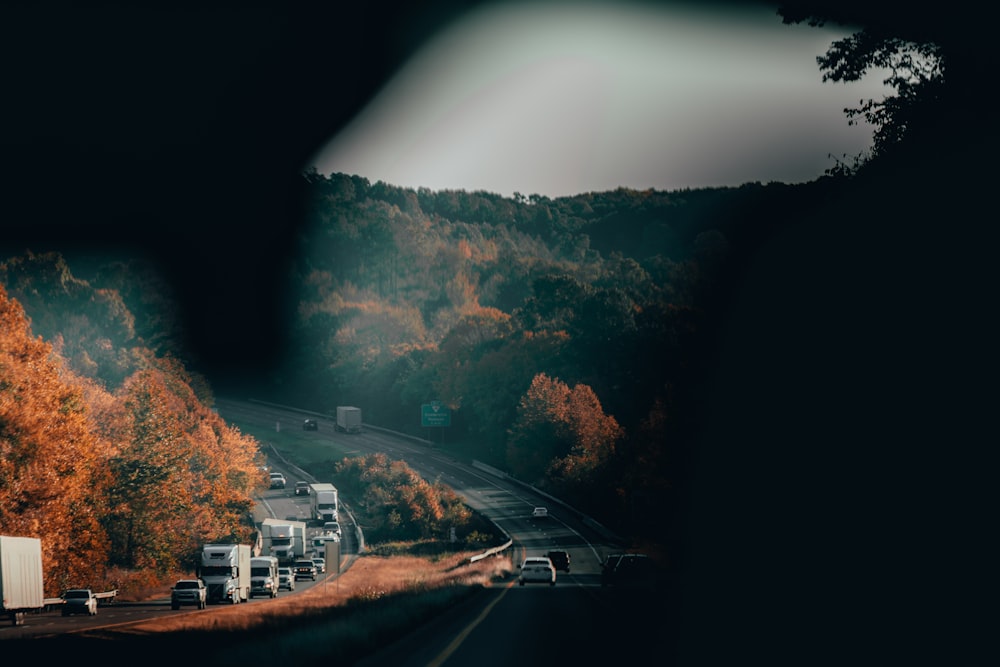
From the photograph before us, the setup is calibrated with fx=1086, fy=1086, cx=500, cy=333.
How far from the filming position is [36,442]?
5056 cm

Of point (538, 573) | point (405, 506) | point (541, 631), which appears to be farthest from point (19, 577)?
point (405, 506)

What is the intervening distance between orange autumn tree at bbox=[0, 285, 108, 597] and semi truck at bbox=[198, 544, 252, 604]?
7.21 metres

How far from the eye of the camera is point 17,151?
30469 millimetres

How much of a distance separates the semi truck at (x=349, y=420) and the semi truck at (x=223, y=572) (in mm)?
104326

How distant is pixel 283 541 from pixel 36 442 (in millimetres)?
39517

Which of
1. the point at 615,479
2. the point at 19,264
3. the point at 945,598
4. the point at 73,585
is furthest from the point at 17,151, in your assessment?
the point at 19,264

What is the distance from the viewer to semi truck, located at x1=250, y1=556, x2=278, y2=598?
59.8 meters

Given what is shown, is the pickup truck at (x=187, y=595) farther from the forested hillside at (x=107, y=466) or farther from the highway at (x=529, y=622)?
the forested hillside at (x=107, y=466)

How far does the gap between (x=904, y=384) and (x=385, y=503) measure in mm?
94959

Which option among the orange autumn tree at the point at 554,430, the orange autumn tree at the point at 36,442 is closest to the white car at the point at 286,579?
the orange autumn tree at the point at 36,442

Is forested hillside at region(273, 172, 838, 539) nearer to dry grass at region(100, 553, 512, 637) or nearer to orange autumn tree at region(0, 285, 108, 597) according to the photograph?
Result: dry grass at region(100, 553, 512, 637)

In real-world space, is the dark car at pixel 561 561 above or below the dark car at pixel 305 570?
below

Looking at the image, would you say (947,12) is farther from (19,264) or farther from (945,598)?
(19,264)

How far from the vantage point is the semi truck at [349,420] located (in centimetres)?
15975
